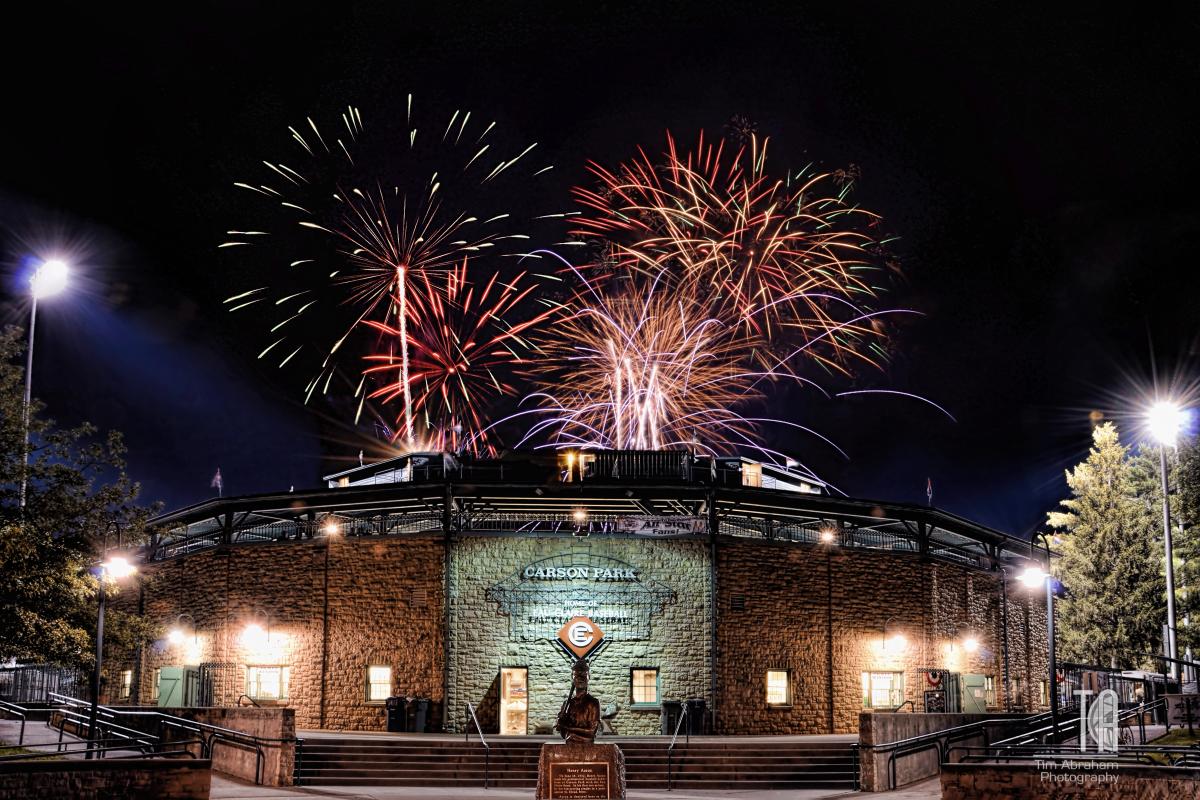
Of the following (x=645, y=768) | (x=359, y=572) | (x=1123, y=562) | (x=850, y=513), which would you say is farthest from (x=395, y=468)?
(x=1123, y=562)

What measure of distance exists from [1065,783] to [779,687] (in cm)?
1309

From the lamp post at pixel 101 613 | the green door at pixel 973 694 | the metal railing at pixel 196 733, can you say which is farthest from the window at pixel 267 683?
the green door at pixel 973 694

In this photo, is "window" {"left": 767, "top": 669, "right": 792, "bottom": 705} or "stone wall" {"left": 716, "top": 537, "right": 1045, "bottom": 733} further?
"window" {"left": 767, "top": 669, "right": 792, "bottom": 705}

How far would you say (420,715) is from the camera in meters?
28.8

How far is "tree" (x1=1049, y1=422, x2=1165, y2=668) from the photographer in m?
41.9

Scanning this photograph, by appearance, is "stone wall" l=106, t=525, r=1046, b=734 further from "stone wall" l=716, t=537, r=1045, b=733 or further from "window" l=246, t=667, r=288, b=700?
"window" l=246, t=667, r=288, b=700

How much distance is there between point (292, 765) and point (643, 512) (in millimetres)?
11449

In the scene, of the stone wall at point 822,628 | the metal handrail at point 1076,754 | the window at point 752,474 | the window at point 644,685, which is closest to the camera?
the metal handrail at point 1076,754

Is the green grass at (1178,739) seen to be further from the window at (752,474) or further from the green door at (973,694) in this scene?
the window at (752,474)

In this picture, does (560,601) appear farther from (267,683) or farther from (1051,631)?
(1051,631)

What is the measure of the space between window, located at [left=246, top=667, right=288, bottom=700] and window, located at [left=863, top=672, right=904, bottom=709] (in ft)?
51.1

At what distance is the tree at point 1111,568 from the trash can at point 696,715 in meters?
19.9

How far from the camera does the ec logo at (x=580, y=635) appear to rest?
96.3 ft

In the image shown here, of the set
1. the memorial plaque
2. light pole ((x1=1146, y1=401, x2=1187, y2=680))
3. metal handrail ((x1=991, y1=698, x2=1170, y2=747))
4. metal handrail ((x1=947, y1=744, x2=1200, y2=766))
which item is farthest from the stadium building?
the memorial plaque
